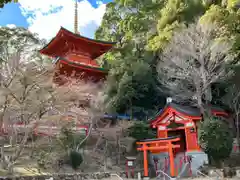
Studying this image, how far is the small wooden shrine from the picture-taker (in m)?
14.3

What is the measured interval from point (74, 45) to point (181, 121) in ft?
32.2

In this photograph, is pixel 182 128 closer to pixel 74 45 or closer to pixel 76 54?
pixel 76 54

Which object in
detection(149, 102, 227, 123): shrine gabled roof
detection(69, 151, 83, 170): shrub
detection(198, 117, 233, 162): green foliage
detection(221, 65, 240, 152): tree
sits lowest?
detection(69, 151, 83, 170): shrub

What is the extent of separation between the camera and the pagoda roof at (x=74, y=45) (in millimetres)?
18828

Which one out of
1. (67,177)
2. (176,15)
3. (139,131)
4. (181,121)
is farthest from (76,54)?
(67,177)

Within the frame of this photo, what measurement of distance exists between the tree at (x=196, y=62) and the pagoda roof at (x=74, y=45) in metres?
5.39

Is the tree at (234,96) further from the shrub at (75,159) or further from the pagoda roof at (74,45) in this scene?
the shrub at (75,159)

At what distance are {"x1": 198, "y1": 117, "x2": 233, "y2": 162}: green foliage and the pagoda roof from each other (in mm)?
9810

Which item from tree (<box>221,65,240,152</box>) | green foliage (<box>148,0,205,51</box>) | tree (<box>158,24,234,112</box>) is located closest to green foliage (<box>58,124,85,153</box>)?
tree (<box>158,24,234,112</box>)

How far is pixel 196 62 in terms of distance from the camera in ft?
54.5

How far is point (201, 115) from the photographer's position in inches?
568

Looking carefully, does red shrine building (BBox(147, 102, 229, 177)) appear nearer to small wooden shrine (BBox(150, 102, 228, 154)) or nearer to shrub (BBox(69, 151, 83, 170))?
small wooden shrine (BBox(150, 102, 228, 154))

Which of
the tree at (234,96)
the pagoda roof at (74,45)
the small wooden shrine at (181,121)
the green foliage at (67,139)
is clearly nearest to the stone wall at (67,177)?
the green foliage at (67,139)

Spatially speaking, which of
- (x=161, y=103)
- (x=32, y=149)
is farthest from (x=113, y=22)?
(x=32, y=149)
